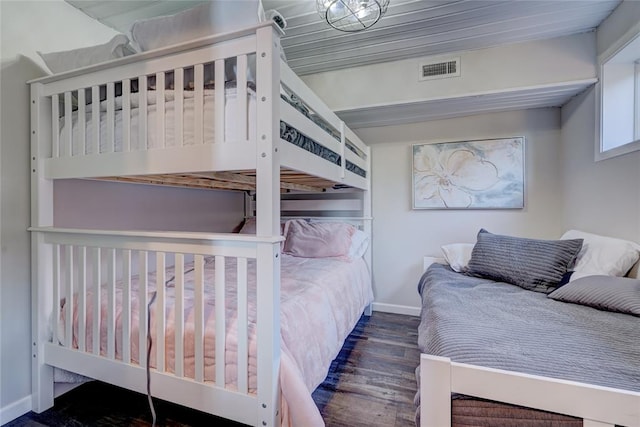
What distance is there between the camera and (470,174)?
8.93ft

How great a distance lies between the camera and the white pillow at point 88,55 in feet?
4.36

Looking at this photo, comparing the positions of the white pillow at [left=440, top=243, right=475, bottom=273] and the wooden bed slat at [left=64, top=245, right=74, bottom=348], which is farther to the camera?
the white pillow at [left=440, top=243, right=475, bottom=273]

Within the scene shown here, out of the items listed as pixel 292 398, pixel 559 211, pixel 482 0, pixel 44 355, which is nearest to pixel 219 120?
pixel 292 398

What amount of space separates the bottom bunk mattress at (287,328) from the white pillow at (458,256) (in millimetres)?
893

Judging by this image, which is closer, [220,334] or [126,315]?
[220,334]

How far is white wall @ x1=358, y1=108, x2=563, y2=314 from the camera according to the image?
255 centimetres

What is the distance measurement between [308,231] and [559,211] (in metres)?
2.19

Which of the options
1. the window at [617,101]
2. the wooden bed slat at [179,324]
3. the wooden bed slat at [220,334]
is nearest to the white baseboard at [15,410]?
the wooden bed slat at [179,324]

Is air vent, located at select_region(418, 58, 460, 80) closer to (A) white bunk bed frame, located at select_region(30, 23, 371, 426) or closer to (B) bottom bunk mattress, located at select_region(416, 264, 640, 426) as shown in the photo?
(A) white bunk bed frame, located at select_region(30, 23, 371, 426)

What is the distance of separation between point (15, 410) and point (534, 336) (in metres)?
2.38

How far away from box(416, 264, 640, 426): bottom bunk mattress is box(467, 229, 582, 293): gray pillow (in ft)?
0.37

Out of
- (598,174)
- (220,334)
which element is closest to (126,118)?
(220,334)

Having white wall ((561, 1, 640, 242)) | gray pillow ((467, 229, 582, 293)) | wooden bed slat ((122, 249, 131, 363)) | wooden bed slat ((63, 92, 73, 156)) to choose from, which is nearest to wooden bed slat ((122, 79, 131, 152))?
wooden bed slat ((63, 92, 73, 156))

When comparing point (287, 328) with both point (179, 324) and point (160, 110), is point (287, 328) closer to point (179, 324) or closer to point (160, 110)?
point (179, 324)
